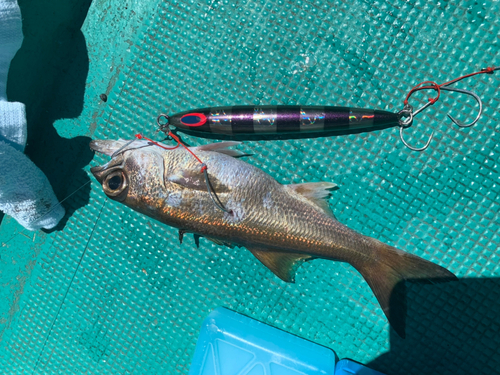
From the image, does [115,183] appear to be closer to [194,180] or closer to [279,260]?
[194,180]

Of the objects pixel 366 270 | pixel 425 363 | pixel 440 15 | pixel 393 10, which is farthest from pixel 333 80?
pixel 425 363

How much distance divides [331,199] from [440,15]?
4.95 ft

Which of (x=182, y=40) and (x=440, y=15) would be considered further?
(x=182, y=40)

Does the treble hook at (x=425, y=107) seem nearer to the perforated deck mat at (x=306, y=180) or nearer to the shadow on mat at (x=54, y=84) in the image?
the perforated deck mat at (x=306, y=180)

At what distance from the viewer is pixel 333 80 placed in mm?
2295

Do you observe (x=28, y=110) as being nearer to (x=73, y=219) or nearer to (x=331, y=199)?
(x=73, y=219)

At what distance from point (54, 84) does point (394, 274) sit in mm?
3110

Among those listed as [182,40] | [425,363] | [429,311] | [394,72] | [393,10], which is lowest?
[425,363]

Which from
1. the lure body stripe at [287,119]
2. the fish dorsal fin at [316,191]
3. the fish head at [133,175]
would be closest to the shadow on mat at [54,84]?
the fish head at [133,175]

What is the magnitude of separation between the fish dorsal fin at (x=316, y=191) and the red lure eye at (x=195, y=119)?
76 centimetres

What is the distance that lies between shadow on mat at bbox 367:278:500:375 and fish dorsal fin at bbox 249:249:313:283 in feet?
3.07

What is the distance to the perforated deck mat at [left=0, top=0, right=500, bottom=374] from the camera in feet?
7.23

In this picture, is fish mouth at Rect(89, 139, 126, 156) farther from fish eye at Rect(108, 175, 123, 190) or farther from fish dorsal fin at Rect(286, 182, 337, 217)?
fish dorsal fin at Rect(286, 182, 337, 217)

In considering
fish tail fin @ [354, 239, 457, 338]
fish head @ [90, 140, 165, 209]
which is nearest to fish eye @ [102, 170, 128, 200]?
fish head @ [90, 140, 165, 209]
